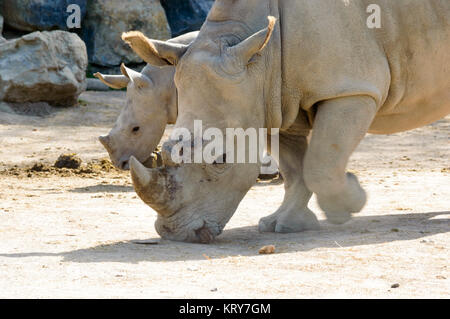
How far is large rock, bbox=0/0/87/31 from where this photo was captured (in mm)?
13359

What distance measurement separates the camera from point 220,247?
4.65 m

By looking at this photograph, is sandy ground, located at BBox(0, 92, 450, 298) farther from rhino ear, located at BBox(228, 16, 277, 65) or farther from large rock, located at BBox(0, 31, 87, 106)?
large rock, located at BBox(0, 31, 87, 106)

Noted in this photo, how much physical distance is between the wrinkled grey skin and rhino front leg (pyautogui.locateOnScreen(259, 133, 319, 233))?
1.46 m

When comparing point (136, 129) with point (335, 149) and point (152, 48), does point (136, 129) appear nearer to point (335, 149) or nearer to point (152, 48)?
point (152, 48)

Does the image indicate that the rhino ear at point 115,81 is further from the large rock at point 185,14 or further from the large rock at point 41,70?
the large rock at point 185,14

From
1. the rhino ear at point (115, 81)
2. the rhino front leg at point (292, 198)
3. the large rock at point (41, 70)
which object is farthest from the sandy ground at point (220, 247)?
the large rock at point (41, 70)

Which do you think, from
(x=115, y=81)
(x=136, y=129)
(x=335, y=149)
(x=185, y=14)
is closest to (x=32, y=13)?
(x=185, y=14)

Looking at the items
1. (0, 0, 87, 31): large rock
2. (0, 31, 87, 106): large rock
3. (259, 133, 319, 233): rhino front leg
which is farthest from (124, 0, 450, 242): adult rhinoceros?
(0, 0, 87, 31): large rock

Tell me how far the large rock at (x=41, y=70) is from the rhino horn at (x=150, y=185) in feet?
22.4

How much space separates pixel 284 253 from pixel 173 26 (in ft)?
37.2

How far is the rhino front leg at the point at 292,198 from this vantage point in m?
5.39

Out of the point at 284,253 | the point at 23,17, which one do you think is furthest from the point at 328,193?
the point at 23,17

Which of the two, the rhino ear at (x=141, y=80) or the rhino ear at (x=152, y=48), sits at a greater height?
the rhino ear at (x=152, y=48)

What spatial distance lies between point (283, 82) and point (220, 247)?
1085 mm
